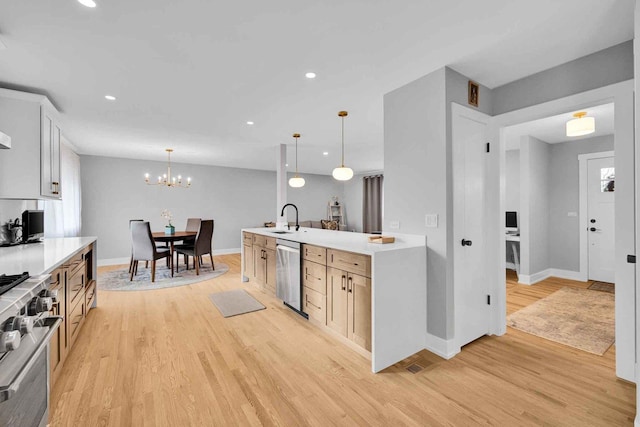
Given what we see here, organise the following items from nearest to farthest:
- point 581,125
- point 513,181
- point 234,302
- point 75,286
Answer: point 75,286, point 581,125, point 234,302, point 513,181

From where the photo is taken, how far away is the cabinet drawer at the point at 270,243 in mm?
3668

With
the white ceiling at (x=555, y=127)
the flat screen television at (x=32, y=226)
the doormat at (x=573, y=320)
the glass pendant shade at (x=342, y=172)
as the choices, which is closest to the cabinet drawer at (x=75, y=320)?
the flat screen television at (x=32, y=226)

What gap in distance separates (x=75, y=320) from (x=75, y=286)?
0.31 metres

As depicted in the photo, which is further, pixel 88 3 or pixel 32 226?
pixel 32 226

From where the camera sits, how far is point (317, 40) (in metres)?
2.02

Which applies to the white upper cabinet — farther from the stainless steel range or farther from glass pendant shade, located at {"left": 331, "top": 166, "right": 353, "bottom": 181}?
glass pendant shade, located at {"left": 331, "top": 166, "right": 353, "bottom": 181}

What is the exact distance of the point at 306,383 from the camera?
1.99 meters

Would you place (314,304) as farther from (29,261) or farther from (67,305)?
(29,261)

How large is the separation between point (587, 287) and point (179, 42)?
6.08 meters

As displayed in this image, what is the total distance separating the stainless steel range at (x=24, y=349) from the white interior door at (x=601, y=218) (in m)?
6.67

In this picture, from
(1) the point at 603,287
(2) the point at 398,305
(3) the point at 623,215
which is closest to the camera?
(3) the point at 623,215

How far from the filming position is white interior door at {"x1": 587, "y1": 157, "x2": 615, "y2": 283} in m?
4.56

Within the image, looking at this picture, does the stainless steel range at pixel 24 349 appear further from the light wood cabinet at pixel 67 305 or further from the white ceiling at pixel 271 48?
the white ceiling at pixel 271 48

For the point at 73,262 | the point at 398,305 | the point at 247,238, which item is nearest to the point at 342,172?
the point at 247,238
